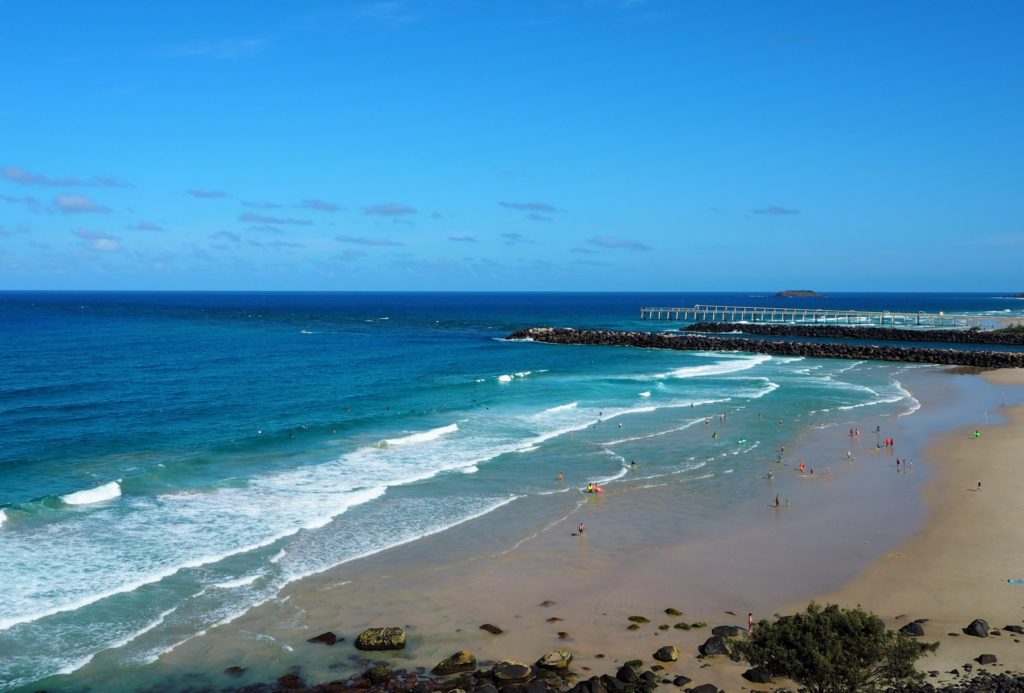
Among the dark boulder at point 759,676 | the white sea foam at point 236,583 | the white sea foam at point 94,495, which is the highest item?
the white sea foam at point 94,495

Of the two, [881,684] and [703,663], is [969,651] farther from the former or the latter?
[703,663]

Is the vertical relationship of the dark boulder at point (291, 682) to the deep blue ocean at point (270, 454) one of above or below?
below

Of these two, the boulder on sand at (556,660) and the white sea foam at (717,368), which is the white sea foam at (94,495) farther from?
the white sea foam at (717,368)

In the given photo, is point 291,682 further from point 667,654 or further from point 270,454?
point 270,454

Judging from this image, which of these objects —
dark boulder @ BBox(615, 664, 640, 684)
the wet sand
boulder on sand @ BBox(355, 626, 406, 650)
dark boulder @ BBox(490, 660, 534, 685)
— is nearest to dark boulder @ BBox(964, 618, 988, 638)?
the wet sand

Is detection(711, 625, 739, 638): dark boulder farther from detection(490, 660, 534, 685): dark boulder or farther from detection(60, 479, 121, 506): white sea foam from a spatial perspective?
detection(60, 479, 121, 506): white sea foam

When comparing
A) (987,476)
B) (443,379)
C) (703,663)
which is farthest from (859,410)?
(703,663)

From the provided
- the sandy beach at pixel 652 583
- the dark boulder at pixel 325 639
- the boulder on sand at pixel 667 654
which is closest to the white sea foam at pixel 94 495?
the sandy beach at pixel 652 583
